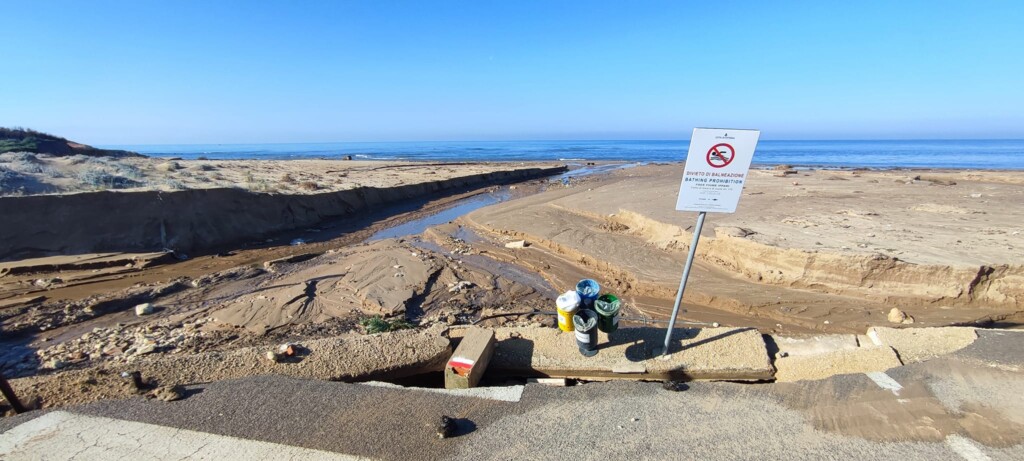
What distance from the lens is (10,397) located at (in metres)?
3.30

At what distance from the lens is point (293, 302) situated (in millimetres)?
7281

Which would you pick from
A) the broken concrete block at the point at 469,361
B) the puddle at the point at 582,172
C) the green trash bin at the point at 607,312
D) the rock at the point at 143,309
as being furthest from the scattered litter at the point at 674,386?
the puddle at the point at 582,172

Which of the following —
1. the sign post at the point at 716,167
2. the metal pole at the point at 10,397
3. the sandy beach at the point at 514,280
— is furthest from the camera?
the sandy beach at the point at 514,280

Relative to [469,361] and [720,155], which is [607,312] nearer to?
[469,361]

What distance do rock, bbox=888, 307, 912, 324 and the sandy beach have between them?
0.10 meters

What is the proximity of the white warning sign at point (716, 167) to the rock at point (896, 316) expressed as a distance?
482 centimetres

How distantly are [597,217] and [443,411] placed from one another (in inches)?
426

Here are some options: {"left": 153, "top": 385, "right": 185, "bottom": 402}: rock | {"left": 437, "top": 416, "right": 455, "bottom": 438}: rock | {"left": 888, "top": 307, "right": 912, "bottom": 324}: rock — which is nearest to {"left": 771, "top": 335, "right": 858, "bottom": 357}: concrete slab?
{"left": 888, "top": 307, "right": 912, "bottom": 324}: rock

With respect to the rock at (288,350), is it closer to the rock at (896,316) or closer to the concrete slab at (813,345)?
the concrete slab at (813,345)

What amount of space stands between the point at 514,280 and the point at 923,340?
6.23 metres

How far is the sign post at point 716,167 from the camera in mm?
3486

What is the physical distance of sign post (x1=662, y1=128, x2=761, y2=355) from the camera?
3.49 meters

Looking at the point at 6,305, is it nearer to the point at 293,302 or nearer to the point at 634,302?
the point at 293,302

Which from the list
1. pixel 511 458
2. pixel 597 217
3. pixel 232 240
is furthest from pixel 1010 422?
pixel 232 240
